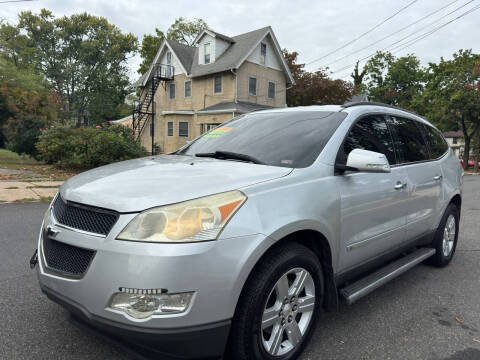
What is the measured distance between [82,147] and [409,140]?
11664mm

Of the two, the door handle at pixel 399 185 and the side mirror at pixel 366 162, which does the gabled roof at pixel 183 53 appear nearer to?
the door handle at pixel 399 185

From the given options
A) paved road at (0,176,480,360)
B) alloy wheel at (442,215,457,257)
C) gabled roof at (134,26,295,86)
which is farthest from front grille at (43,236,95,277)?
gabled roof at (134,26,295,86)

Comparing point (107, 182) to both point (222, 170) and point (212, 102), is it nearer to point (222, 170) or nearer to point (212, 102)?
point (222, 170)

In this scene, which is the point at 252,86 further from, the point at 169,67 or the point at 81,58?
the point at 81,58

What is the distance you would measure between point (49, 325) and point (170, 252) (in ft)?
5.20

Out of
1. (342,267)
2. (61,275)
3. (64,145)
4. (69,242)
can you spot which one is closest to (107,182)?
(69,242)

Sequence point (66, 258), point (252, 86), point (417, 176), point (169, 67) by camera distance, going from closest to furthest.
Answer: point (66, 258)
point (417, 176)
point (252, 86)
point (169, 67)

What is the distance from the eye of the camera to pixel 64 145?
13.1 meters

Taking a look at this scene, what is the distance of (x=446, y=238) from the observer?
14.7 feet

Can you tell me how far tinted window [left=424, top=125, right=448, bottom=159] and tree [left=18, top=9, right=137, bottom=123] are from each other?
42050 millimetres

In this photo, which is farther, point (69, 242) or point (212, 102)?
point (212, 102)

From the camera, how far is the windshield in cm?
282

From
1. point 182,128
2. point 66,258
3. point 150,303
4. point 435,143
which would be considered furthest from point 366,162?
point 182,128

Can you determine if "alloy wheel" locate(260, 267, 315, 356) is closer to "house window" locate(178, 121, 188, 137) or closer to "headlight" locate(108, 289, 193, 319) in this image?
"headlight" locate(108, 289, 193, 319)
